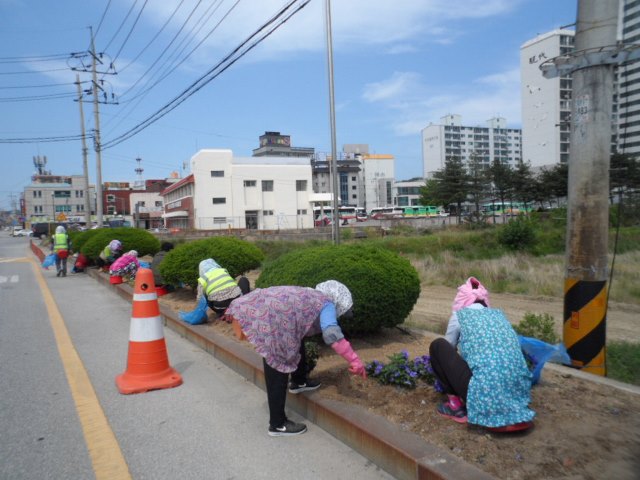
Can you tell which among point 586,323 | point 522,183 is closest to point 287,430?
point 586,323

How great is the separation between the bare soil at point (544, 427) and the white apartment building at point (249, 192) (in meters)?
53.2

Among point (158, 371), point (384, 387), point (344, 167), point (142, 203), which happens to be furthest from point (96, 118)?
point (344, 167)

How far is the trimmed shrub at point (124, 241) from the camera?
16266 millimetres

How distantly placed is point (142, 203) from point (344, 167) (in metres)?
46.0

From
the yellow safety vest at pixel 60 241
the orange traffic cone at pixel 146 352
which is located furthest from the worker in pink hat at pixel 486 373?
the yellow safety vest at pixel 60 241

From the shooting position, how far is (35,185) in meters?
102

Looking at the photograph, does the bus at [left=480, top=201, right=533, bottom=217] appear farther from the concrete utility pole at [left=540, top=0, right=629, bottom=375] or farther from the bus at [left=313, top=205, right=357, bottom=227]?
the concrete utility pole at [left=540, top=0, right=629, bottom=375]

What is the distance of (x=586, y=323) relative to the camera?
14.0 feet

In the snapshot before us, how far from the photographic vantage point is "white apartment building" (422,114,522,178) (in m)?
126

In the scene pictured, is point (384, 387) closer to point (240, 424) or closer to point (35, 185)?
point (240, 424)

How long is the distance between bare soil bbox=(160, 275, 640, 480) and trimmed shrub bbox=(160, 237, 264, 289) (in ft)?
13.9

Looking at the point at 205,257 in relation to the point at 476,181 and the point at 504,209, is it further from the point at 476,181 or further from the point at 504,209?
the point at 504,209

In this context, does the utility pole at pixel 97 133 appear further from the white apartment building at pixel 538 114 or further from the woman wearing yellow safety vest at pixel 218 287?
the white apartment building at pixel 538 114

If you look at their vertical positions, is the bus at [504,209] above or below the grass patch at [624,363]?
above
